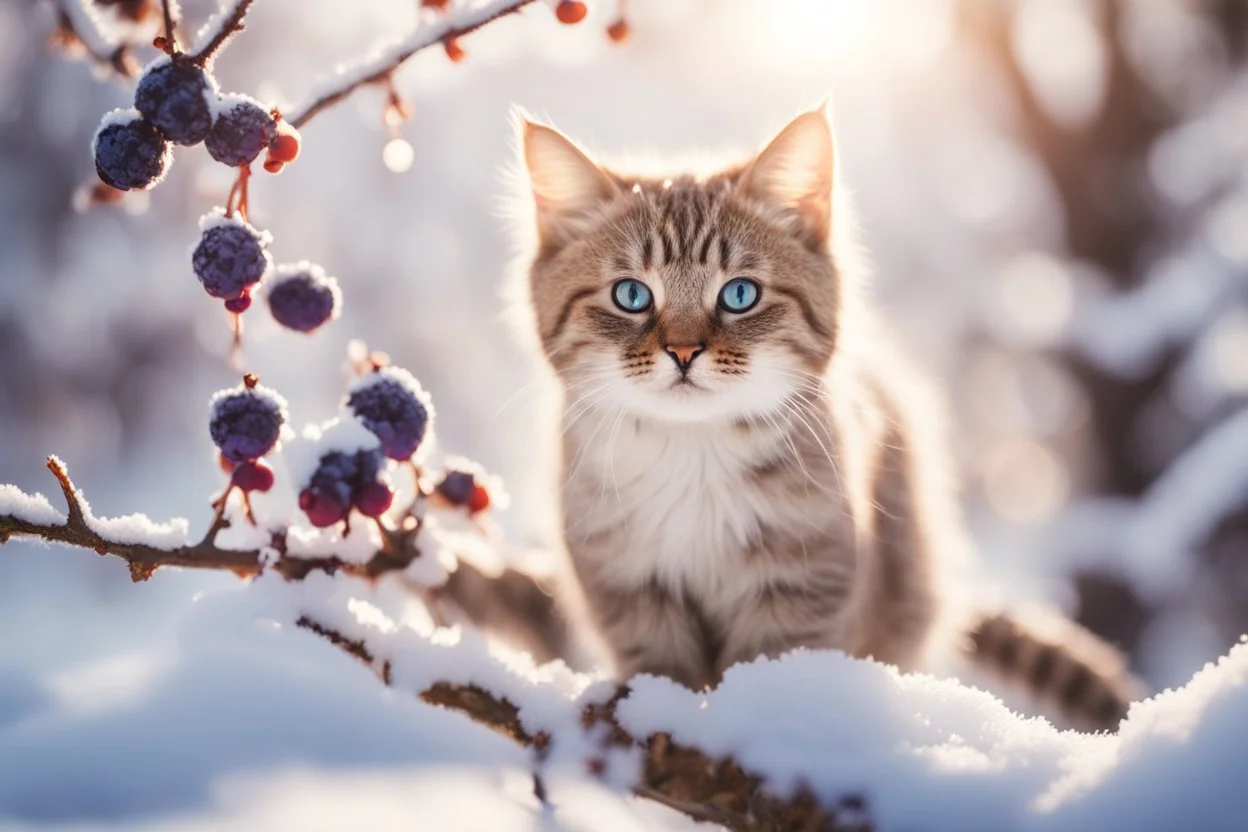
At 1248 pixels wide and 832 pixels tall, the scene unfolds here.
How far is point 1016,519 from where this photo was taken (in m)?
5.10

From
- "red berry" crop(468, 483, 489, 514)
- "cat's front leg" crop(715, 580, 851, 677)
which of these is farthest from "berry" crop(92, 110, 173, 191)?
"cat's front leg" crop(715, 580, 851, 677)

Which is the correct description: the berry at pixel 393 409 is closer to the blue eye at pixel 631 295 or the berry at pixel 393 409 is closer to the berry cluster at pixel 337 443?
the berry cluster at pixel 337 443

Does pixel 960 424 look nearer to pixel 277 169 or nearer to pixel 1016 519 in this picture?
pixel 1016 519

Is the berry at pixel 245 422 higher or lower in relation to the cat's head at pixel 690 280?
lower

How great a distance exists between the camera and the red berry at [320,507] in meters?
0.88

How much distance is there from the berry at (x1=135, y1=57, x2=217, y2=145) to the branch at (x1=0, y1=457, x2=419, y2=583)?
0.29 metres

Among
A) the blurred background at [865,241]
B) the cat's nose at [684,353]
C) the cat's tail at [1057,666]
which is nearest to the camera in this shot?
the cat's nose at [684,353]

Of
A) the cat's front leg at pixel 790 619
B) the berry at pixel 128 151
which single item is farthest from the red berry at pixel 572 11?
the cat's front leg at pixel 790 619

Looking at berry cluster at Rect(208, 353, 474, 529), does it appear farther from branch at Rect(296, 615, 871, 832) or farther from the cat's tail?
the cat's tail

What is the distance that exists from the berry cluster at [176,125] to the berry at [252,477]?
10.4 inches

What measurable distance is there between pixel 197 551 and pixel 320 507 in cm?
11

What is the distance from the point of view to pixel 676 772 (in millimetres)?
834

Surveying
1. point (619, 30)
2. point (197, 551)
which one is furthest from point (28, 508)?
point (619, 30)

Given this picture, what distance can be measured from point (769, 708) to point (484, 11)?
0.68 metres
